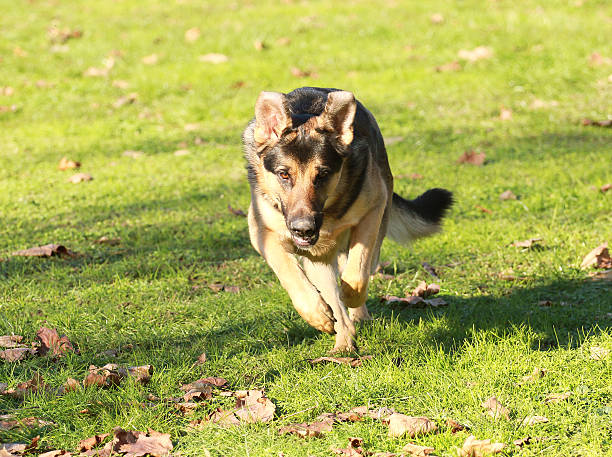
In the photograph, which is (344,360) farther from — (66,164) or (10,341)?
(66,164)

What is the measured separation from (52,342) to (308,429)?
2.04 m

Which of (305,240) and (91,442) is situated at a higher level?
(305,240)

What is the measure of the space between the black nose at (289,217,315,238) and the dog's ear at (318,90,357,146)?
621 mm

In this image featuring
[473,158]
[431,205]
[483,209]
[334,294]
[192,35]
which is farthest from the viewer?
[192,35]

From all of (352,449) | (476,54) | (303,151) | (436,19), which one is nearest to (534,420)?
(352,449)

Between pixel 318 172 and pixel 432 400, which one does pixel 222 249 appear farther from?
pixel 432 400

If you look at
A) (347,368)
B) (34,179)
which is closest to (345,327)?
(347,368)

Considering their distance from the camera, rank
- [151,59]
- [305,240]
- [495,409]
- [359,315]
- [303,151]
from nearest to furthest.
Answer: [495,409]
[305,240]
[303,151]
[359,315]
[151,59]

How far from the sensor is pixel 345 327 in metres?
4.97

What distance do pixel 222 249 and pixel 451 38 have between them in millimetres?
8491

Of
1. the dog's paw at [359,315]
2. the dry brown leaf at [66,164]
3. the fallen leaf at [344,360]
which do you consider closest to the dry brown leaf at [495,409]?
the fallen leaf at [344,360]

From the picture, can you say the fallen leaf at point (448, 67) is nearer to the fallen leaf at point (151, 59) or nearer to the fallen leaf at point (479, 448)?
the fallen leaf at point (151, 59)

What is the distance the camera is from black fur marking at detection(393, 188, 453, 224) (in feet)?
20.2

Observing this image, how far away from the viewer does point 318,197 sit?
15.1 feet
